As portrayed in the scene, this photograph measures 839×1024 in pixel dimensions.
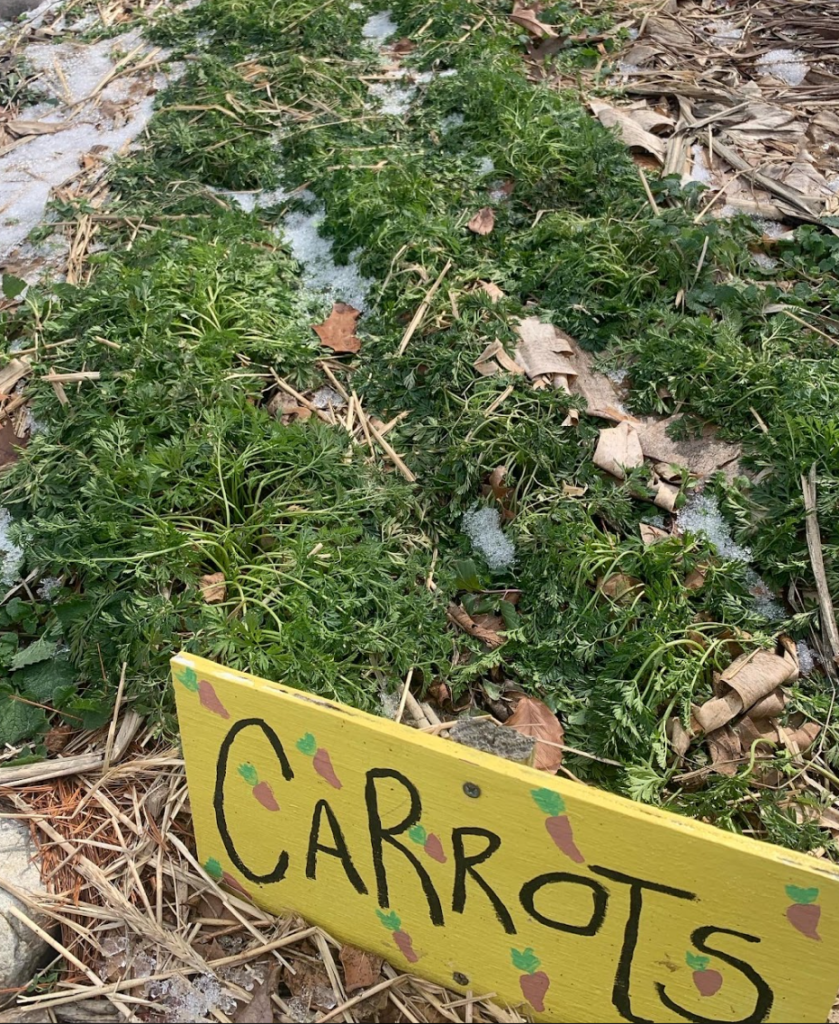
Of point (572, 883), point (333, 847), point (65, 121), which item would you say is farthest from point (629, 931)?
point (65, 121)

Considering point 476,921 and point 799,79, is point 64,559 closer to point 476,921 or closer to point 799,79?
point 476,921

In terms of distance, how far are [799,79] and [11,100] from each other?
13.0ft

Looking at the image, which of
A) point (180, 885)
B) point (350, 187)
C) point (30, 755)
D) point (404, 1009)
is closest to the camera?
point (404, 1009)

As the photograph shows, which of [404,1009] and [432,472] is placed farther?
[432,472]

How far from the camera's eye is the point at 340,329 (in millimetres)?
3141

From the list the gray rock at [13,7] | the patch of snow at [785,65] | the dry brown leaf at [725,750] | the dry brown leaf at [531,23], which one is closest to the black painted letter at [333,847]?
the dry brown leaf at [725,750]

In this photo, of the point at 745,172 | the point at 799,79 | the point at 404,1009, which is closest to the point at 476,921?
the point at 404,1009

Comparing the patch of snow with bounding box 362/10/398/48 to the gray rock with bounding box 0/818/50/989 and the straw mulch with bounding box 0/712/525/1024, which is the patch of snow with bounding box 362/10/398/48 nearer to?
the straw mulch with bounding box 0/712/525/1024

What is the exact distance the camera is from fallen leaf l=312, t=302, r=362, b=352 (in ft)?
10.2

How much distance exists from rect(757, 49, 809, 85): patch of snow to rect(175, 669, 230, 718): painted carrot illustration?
13.2 feet

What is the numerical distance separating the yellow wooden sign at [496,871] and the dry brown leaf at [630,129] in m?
3.02

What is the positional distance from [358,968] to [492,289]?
222cm

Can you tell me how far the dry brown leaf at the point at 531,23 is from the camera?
14.7 feet

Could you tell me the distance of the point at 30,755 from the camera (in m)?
2.16
